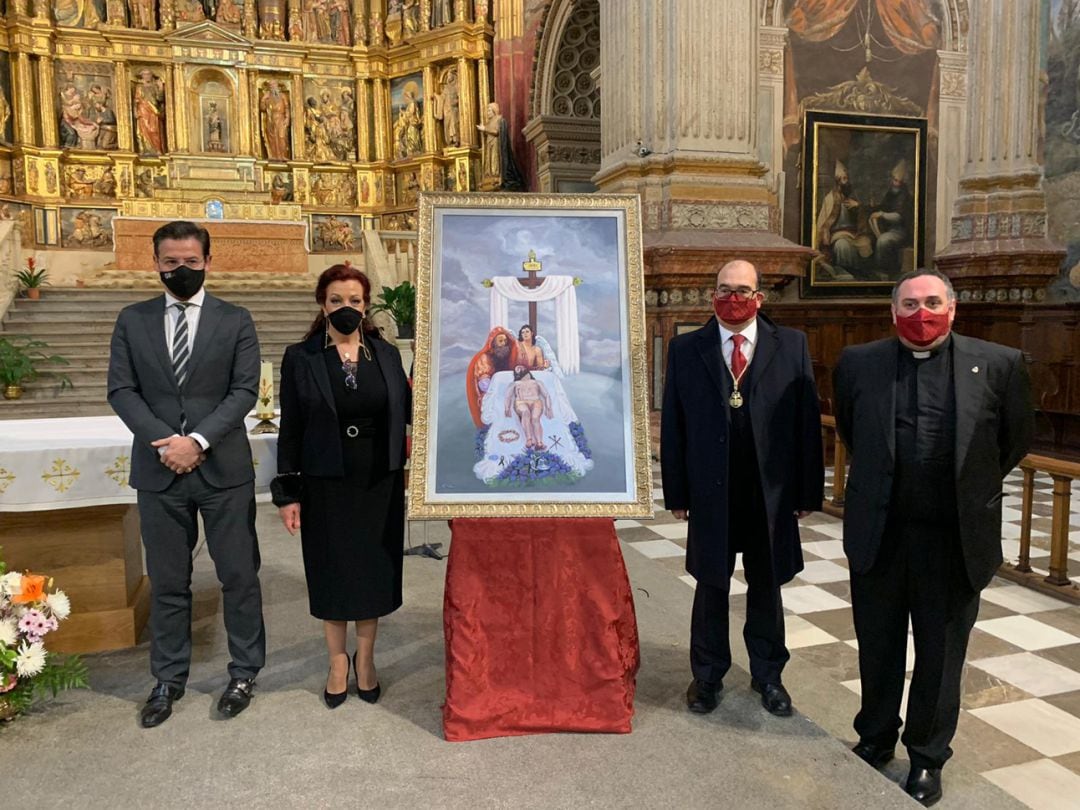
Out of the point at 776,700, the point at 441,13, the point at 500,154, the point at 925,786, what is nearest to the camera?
the point at 925,786

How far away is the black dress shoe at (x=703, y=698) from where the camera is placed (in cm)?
309

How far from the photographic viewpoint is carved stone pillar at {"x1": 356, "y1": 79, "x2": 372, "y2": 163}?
17578 millimetres

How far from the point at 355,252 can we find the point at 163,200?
3655 mm

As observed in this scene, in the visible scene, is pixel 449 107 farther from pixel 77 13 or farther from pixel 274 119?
pixel 77 13

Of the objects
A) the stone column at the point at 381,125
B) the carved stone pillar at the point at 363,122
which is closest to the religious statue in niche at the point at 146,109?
the carved stone pillar at the point at 363,122

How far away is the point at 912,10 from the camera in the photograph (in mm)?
11836

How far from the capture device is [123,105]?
1650 centimetres

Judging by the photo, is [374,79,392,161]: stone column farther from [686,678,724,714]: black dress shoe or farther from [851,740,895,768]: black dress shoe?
[851,740,895,768]: black dress shoe

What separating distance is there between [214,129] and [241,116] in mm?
598

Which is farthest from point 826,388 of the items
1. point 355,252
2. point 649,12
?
point 355,252

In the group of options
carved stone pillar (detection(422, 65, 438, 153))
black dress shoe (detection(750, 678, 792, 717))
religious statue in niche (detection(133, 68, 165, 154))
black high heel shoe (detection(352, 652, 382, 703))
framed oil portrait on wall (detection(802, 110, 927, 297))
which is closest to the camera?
black dress shoe (detection(750, 678, 792, 717))

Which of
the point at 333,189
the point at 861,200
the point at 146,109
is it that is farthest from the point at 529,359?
the point at 146,109

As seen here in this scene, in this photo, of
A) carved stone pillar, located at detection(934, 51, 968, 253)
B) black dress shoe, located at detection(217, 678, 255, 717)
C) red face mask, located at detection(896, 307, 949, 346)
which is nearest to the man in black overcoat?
red face mask, located at detection(896, 307, 949, 346)

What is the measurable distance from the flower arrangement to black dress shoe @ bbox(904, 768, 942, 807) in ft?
9.41
